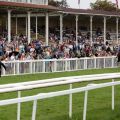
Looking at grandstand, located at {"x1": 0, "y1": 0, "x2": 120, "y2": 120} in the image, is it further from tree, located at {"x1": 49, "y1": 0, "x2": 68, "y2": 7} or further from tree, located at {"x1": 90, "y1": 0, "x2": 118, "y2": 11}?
tree, located at {"x1": 90, "y1": 0, "x2": 118, "y2": 11}

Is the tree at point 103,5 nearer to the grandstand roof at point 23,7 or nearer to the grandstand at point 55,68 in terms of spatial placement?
the grandstand at point 55,68

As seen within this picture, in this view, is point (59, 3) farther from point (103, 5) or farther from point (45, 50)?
point (45, 50)

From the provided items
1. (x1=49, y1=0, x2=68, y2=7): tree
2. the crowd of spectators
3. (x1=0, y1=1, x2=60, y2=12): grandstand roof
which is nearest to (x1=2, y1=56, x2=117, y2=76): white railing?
the crowd of spectators

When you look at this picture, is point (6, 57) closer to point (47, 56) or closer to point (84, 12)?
point (47, 56)

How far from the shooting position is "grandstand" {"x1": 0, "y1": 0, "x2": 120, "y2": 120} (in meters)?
9.59

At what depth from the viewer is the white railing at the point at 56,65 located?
23125 millimetres

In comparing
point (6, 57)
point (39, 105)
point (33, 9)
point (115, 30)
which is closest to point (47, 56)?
point (6, 57)

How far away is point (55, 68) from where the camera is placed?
25938 millimetres

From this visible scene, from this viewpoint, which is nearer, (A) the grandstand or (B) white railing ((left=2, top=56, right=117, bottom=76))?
(A) the grandstand

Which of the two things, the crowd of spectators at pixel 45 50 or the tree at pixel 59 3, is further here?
the tree at pixel 59 3

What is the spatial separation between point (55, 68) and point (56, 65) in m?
0.21

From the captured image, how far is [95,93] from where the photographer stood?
14906 millimetres

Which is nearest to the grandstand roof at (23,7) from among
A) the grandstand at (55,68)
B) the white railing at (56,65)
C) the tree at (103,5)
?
the grandstand at (55,68)

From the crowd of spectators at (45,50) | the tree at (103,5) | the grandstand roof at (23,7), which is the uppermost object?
the tree at (103,5)
